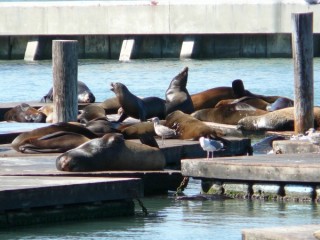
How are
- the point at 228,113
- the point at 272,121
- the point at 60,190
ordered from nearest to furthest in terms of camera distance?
the point at 60,190 < the point at 272,121 < the point at 228,113

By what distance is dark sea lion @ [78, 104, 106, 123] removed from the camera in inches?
589

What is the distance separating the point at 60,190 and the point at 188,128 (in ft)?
13.9

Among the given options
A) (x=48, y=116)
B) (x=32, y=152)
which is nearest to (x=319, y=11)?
(x=48, y=116)

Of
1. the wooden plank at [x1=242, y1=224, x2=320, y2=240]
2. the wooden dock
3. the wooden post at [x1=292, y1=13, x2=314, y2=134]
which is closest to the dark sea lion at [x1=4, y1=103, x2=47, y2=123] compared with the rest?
the wooden post at [x1=292, y1=13, x2=314, y2=134]

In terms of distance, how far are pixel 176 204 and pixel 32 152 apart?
1.94 m

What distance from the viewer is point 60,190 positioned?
9102mm

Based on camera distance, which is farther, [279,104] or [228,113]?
[279,104]

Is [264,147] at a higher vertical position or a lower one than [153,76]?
higher

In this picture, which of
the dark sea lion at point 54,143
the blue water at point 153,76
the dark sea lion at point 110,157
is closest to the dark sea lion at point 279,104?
the blue water at point 153,76

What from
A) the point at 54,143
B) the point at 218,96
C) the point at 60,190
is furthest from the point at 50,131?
the point at 218,96

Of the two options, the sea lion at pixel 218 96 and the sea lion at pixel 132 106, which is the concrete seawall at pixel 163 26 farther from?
the sea lion at pixel 132 106

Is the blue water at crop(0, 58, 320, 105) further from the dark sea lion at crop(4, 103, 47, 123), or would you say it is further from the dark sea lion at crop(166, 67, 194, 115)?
the dark sea lion at crop(4, 103, 47, 123)

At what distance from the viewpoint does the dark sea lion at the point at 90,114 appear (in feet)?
49.1

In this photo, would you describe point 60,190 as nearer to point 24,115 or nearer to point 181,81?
point 24,115
